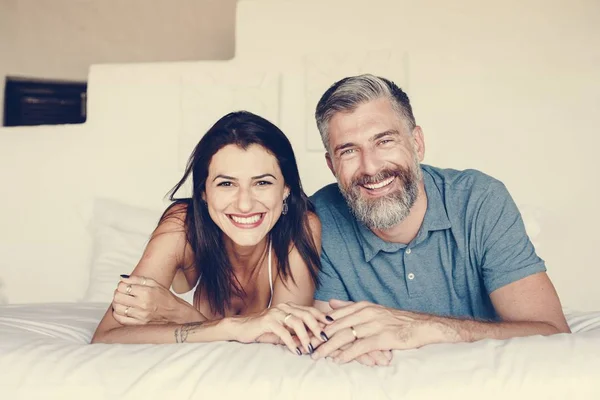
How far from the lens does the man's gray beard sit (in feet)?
5.83

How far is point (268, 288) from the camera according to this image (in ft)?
6.64

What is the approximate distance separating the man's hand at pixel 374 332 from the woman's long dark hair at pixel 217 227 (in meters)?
0.52

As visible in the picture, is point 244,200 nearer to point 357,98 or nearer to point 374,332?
point 357,98

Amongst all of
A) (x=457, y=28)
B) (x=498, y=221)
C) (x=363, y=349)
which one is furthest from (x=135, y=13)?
(x=363, y=349)

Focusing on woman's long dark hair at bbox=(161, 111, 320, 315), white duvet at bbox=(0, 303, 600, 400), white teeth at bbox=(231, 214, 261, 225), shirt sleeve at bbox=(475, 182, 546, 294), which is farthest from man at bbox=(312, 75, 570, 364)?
white duvet at bbox=(0, 303, 600, 400)

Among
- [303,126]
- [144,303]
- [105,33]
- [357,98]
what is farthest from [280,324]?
[105,33]

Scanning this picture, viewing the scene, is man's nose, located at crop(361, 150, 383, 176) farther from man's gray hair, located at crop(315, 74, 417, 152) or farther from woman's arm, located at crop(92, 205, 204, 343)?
woman's arm, located at crop(92, 205, 204, 343)

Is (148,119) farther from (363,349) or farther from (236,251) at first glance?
(363,349)

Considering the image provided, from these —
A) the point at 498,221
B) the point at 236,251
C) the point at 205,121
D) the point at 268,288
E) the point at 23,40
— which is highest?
the point at 23,40

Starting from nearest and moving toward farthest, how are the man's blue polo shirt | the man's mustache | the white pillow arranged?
the man's blue polo shirt
the man's mustache
the white pillow

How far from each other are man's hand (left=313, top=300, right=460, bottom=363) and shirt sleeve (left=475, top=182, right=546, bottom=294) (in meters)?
0.36

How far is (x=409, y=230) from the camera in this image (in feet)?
6.09

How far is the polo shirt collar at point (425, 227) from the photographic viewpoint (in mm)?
1784

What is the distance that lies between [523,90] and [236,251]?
1.73 metres
